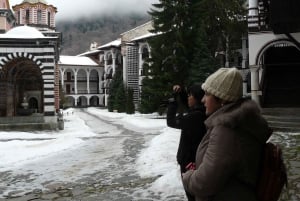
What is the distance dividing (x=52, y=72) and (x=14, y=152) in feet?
28.3

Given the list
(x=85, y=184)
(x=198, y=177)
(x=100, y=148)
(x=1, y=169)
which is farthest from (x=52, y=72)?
(x=198, y=177)

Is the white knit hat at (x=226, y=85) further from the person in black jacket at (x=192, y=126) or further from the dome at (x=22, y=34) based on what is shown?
the dome at (x=22, y=34)

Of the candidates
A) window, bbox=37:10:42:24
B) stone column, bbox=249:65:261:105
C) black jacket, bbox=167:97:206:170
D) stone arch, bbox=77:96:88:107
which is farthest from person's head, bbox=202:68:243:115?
stone arch, bbox=77:96:88:107

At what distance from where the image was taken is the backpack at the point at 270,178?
2.38 metres

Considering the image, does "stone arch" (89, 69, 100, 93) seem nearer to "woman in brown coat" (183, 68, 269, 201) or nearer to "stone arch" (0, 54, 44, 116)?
"stone arch" (0, 54, 44, 116)

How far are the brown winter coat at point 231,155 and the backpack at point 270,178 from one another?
1.6 inches

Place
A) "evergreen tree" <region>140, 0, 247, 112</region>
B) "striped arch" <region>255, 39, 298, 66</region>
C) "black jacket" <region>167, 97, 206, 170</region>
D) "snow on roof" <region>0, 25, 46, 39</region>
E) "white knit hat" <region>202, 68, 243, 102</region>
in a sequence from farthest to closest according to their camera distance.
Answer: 1. "evergreen tree" <region>140, 0, 247, 112</region>
2. "snow on roof" <region>0, 25, 46, 39</region>
3. "striped arch" <region>255, 39, 298, 66</region>
4. "black jacket" <region>167, 97, 206, 170</region>
5. "white knit hat" <region>202, 68, 243, 102</region>

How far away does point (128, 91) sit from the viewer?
40781 millimetres

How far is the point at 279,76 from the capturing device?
21.1m

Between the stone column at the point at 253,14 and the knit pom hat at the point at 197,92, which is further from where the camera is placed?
the stone column at the point at 253,14

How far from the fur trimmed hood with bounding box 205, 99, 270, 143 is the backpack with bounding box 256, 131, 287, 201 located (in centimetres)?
12

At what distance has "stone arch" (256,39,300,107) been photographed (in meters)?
18.6

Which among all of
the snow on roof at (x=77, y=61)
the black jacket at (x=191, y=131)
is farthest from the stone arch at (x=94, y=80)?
the black jacket at (x=191, y=131)

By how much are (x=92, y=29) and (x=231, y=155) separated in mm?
155315
